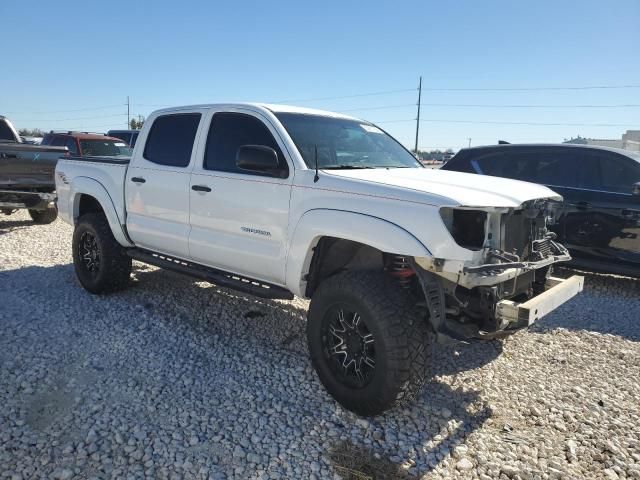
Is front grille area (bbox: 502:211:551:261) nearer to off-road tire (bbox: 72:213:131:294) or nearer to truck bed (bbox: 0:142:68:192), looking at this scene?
off-road tire (bbox: 72:213:131:294)

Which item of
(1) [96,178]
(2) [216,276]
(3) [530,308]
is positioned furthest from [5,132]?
(3) [530,308]

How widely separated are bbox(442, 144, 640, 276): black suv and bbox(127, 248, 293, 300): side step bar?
427 cm

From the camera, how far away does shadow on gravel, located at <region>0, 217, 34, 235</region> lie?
31.4 feet

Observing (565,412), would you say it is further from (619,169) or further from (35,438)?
(619,169)

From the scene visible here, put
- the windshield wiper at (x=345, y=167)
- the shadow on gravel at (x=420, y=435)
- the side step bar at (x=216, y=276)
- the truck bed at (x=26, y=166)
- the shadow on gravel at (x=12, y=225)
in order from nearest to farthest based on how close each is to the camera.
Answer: the shadow on gravel at (x=420, y=435) < the windshield wiper at (x=345, y=167) < the side step bar at (x=216, y=276) < the truck bed at (x=26, y=166) < the shadow on gravel at (x=12, y=225)

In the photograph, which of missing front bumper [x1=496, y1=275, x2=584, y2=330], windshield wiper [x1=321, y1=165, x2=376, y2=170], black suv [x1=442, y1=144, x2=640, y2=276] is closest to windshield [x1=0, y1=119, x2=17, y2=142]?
windshield wiper [x1=321, y1=165, x2=376, y2=170]

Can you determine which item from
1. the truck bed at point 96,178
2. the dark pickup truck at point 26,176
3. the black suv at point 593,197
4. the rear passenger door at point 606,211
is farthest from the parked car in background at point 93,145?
the rear passenger door at point 606,211

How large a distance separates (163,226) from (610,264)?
17.7 feet

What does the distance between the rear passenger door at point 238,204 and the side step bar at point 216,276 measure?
60mm

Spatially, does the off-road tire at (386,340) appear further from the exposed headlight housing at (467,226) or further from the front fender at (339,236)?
the exposed headlight housing at (467,226)

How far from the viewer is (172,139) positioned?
195 inches

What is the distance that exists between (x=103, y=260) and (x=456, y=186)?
3.88 meters

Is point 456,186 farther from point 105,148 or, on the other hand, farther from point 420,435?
point 105,148

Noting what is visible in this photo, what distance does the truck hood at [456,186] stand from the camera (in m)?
3.10
